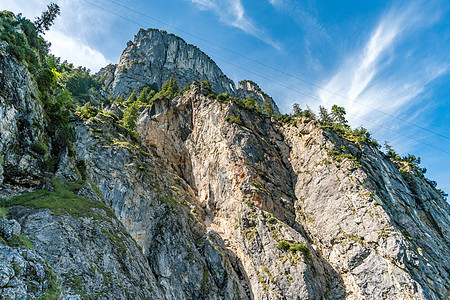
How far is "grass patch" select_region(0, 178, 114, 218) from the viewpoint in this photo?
49.4 feet

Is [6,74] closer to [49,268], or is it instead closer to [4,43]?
[4,43]

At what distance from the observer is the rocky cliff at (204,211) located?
47.4 ft

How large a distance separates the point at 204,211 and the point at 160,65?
82434mm

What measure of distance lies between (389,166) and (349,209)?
20434 millimetres

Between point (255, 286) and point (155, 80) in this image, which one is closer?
point (255, 286)

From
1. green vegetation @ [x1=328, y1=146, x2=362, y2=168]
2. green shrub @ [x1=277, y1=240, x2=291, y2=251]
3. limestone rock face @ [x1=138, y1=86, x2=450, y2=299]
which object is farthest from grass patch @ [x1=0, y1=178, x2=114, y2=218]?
green vegetation @ [x1=328, y1=146, x2=362, y2=168]

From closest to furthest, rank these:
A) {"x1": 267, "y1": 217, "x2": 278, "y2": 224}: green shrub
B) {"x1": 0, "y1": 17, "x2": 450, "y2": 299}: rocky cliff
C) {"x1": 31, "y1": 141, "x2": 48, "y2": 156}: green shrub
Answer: {"x1": 0, "y1": 17, "x2": 450, "y2": 299}: rocky cliff → {"x1": 31, "y1": 141, "x2": 48, "y2": 156}: green shrub → {"x1": 267, "y1": 217, "x2": 278, "y2": 224}: green shrub

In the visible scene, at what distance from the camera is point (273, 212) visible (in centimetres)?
4012

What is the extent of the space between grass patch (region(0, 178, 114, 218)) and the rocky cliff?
0.12m

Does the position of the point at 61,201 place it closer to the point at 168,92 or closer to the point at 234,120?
the point at 234,120

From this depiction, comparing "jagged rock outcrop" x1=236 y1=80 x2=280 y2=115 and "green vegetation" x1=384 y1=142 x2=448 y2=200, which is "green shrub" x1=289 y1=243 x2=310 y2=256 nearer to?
"green vegetation" x1=384 y1=142 x2=448 y2=200

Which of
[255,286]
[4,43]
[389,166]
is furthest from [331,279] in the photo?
[4,43]

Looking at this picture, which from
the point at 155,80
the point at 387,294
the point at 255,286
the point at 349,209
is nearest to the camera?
the point at 387,294

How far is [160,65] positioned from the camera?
104625 millimetres
